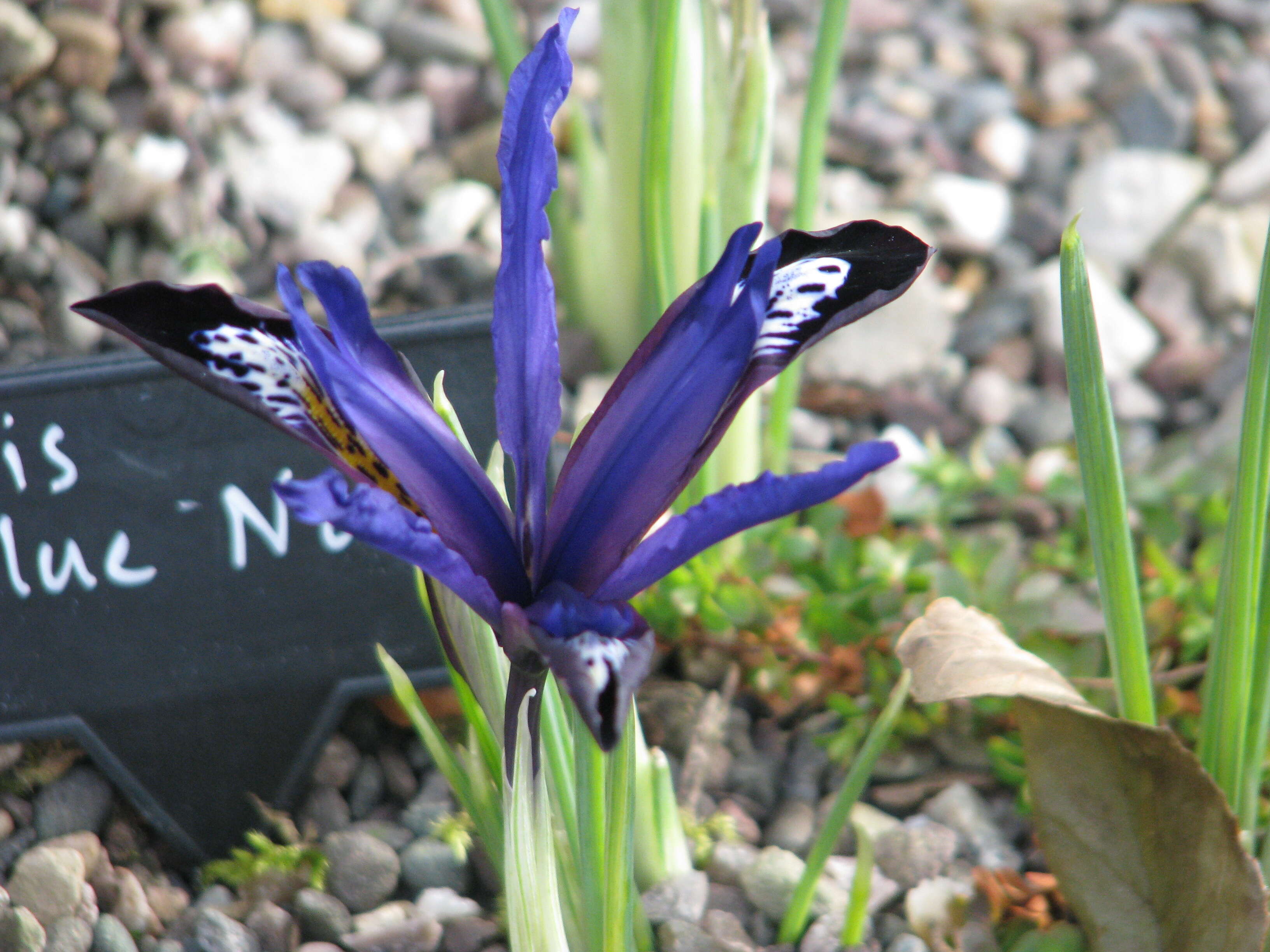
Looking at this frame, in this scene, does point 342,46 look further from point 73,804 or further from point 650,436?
point 650,436

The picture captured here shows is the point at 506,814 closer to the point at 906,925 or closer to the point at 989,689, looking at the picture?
the point at 989,689

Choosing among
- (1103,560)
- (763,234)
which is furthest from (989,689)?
(763,234)

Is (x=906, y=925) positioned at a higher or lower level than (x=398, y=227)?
lower

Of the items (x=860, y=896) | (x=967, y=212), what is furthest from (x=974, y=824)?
(x=967, y=212)

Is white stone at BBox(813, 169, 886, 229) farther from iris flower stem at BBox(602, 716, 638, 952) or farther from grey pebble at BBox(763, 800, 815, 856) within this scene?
iris flower stem at BBox(602, 716, 638, 952)

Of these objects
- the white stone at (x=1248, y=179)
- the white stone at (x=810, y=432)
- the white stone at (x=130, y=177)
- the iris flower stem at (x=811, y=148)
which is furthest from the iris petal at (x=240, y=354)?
the white stone at (x=1248, y=179)

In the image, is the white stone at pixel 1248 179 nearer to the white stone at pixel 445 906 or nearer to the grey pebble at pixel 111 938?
the white stone at pixel 445 906

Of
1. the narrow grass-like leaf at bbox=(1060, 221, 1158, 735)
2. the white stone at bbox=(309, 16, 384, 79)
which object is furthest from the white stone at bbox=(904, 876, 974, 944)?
the white stone at bbox=(309, 16, 384, 79)
